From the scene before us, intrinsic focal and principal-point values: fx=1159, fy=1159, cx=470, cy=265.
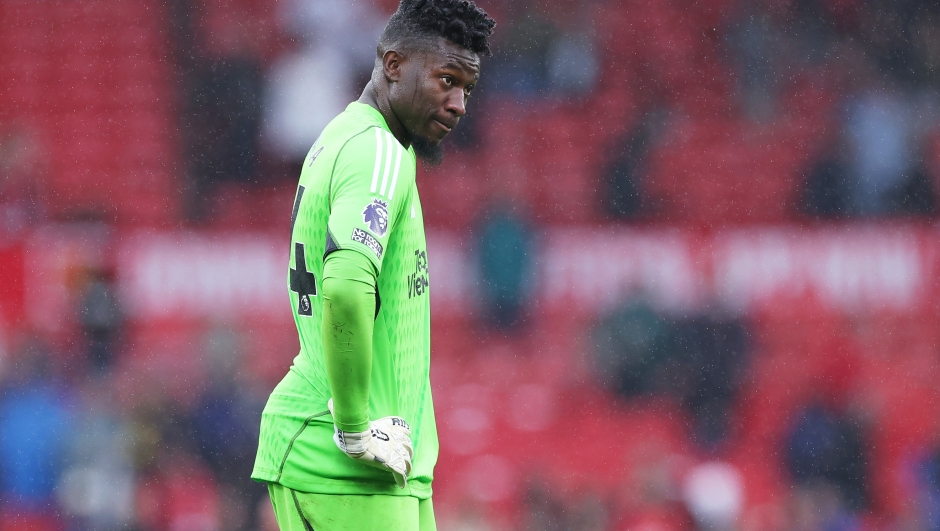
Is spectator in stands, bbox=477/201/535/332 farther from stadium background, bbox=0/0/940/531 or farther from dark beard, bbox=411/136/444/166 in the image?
dark beard, bbox=411/136/444/166

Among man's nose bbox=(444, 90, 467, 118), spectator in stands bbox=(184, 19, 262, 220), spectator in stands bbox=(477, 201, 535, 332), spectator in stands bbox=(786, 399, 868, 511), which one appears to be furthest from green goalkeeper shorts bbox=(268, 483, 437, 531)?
spectator in stands bbox=(184, 19, 262, 220)

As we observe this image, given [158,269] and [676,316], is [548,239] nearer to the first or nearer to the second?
[676,316]

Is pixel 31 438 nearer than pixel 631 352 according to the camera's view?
Yes

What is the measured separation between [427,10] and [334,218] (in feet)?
1.89

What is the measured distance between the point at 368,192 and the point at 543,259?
7.40 m

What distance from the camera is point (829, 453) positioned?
325 inches

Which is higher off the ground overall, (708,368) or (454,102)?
(454,102)

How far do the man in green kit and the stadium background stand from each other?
17.7ft

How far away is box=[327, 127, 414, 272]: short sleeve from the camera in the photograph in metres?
2.08

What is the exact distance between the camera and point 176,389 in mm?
8477

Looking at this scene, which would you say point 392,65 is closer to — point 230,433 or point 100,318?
point 230,433

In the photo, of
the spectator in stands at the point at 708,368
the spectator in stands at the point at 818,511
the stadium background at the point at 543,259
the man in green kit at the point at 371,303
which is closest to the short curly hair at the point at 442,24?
the man in green kit at the point at 371,303

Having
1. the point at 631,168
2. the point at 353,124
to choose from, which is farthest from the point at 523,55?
the point at 353,124

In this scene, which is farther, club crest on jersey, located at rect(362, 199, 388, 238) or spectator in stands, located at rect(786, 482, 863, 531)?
spectator in stands, located at rect(786, 482, 863, 531)
